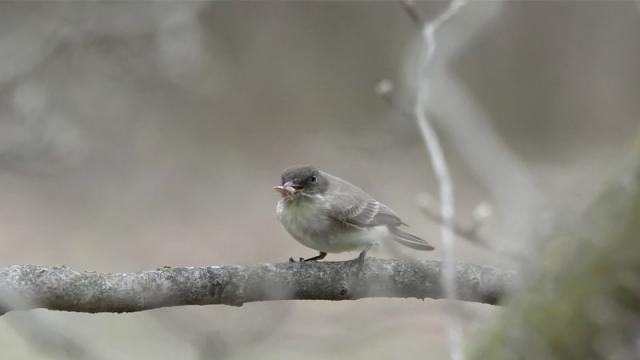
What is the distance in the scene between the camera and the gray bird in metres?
3.50

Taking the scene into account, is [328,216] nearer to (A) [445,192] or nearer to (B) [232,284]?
(B) [232,284]

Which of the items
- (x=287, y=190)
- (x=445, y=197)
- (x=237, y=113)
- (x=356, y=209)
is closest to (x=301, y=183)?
(x=287, y=190)

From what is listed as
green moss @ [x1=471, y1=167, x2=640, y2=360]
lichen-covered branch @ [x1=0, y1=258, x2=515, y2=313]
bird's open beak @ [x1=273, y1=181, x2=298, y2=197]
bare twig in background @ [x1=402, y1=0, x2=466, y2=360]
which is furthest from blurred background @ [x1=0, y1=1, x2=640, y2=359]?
green moss @ [x1=471, y1=167, x2=640, y2=360]

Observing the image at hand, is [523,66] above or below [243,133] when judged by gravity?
above

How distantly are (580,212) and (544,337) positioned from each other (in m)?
0.15

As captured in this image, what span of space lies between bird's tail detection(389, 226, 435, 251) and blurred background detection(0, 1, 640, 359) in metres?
2.72

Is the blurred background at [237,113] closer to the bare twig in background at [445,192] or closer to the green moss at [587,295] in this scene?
the bare twig in background at [445,192]

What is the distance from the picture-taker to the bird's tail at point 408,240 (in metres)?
3.64

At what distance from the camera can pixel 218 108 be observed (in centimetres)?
1193

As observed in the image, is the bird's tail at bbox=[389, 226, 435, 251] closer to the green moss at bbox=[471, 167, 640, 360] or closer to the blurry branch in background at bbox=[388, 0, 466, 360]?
the blurry branch in background at bbox=[388, 0, 466, 360]

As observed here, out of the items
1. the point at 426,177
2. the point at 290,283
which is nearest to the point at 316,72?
the point at 426,177

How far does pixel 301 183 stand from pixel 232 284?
39.7 inches

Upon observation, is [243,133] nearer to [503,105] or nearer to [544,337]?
[503,105]

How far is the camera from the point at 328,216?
138 inches
